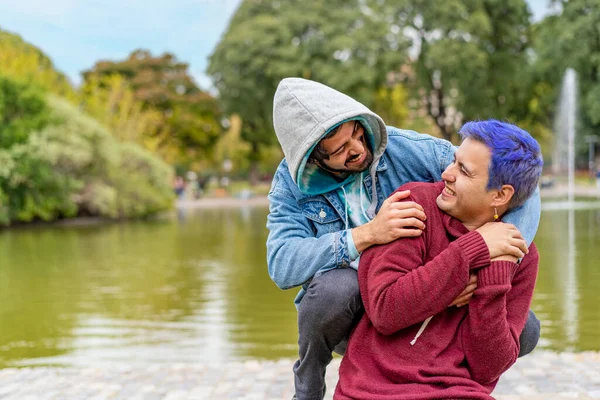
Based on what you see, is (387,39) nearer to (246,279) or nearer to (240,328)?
(246,279)

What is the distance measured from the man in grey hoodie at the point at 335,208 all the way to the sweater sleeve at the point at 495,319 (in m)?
0.05

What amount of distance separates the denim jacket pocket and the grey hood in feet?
0.22

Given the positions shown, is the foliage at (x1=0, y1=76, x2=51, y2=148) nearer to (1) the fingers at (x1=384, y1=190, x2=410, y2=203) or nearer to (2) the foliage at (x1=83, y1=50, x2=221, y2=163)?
(2) the foliage at (x1=83, y1=50, x2=221, y2=163)

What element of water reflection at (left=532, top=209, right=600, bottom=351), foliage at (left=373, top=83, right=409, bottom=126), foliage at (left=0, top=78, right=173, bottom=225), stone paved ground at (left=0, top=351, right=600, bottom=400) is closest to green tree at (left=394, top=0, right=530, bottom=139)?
foliage at (left=373, top=83, right=409, bottom=126)

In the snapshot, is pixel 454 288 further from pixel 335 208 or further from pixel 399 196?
pixel 335 208

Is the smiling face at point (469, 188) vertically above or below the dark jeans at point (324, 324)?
above

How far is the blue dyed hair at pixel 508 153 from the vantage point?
2.00m

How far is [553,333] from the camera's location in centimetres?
552

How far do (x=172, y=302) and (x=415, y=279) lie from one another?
18.7ft

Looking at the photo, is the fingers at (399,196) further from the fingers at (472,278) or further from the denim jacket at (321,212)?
the fingers at (472,278)

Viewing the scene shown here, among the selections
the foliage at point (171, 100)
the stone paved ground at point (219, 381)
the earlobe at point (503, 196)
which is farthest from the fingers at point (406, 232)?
the foliage at point (171, 100)

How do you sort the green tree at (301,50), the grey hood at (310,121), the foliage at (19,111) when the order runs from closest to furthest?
the grey hood at (310,121), the foliage at (19,111), the green tree at (301,50)

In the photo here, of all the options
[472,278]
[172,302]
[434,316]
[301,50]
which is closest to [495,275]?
[472,278]

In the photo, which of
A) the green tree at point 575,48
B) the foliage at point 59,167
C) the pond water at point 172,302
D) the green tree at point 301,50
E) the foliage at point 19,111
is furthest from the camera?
the green tree at point 301,50
